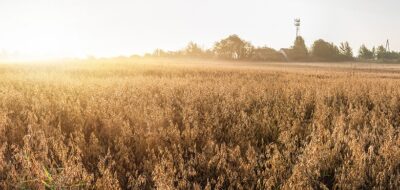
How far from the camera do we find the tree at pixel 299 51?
67.4m

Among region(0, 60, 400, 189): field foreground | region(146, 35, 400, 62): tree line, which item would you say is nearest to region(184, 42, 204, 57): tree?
region(146, 35, 400, 62): tree line

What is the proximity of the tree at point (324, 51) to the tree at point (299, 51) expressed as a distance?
1791 mm

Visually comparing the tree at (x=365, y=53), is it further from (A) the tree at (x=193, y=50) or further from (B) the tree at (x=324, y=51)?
(A) the tree at (x=193, y=50)

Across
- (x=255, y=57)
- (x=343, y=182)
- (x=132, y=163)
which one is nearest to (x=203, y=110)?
(x=132, y=163)

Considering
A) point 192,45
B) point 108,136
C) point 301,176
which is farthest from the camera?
point 192,45

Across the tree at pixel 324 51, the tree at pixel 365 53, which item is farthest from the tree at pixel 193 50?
the tree at pixel 365 53

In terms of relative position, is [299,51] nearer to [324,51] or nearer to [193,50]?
[324,51]

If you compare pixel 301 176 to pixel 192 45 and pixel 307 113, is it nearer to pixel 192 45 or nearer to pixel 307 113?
pixel 307 113

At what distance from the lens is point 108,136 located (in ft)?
10.9

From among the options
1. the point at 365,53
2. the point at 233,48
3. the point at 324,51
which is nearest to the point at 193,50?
the point at 233,48

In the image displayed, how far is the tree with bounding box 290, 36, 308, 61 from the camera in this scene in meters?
67.4

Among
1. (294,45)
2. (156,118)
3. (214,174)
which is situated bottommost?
(214,174)

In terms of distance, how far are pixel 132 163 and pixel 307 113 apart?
3.03 metres

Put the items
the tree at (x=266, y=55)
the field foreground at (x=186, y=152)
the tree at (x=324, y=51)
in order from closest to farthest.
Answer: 1. the field foreground at (x=186, y=152)
2. the tree at (x=266, y=55)
3. the tree at (x=324, y=51)
